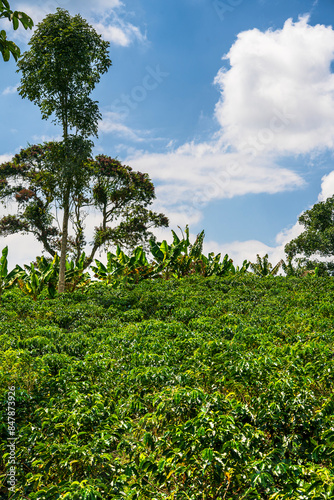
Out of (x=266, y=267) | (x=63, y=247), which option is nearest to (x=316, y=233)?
(x=266, y=267)

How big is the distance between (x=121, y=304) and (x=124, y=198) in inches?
519

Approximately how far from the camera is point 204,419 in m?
3.40

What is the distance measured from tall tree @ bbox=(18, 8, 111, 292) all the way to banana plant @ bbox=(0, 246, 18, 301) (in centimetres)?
196

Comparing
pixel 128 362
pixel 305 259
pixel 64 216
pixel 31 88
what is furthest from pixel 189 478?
pixel 305 259

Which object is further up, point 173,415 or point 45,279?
point 45,279

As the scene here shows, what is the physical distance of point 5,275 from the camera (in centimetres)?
1388

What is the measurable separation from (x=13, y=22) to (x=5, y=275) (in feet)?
38.1

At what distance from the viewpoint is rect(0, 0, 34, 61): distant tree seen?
11.7ft

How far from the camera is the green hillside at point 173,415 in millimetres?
3195

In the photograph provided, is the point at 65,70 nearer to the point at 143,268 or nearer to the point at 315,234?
the point at 143,268

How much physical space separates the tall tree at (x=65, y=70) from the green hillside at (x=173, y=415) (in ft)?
28.2

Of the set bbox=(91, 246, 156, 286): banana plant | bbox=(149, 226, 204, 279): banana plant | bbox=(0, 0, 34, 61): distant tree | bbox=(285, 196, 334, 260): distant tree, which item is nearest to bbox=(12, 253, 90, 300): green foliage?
bbox=(91, 246, 156, 286): banana plant

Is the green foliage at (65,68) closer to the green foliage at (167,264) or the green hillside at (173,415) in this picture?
the green foliage at (167,264)

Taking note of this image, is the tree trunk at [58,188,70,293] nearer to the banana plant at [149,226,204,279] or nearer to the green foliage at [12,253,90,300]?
the green foliage at [12,253,90,300]
